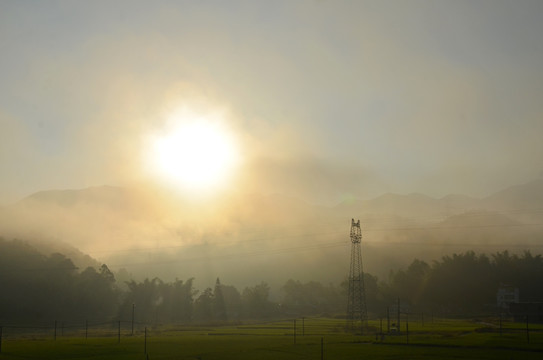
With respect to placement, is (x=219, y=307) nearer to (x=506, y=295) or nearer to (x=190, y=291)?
(x=190, y=291)

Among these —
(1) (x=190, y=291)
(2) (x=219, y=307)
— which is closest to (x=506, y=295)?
(2) (x=219, y=307)

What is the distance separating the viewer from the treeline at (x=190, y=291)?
154 meters

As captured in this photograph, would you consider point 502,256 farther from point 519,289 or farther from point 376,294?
point 376,294

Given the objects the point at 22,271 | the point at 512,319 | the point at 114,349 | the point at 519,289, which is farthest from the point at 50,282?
the point at 519,289

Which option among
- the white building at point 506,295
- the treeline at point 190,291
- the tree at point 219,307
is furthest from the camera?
the tree at point 219,307

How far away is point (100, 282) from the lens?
170m

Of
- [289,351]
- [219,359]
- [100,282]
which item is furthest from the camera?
[100,282]

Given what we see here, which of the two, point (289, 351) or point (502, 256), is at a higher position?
point (502, 256)

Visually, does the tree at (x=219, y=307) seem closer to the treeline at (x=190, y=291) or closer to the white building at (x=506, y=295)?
the treeline at (x=190, y=291)

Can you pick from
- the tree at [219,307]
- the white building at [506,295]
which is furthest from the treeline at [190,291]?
the white building at [506,295]

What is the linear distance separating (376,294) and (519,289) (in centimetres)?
4830

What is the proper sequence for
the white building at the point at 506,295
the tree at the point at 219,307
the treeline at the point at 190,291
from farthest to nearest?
the tree at the point at 219,307 < the white building at the point at 506,295 < the treeline at the point at 190,291

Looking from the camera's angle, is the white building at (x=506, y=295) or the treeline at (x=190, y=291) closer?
the treeline at (x=190, y=291)

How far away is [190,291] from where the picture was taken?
625 feet
